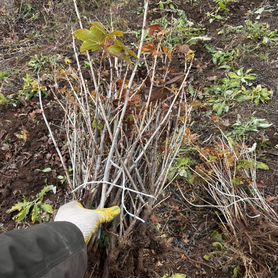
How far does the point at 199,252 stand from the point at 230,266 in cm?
21

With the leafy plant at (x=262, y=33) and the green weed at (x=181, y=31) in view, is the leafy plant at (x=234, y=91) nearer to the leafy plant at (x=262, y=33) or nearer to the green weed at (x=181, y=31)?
the leafy plant at (x=262, y=33)

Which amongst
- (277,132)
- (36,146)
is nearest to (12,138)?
(36,146)

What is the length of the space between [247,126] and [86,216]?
1654 mm

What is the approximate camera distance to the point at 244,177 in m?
2.44

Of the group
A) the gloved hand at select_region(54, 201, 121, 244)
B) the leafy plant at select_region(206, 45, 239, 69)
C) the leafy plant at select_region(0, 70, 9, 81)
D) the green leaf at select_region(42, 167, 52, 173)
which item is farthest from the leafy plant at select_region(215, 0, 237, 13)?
the gloved hand at select_region(54, 201, 121, 244)

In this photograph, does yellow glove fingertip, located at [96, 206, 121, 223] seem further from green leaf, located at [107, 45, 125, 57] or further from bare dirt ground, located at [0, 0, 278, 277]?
green leaf, located at [107, 45, 125, 57]

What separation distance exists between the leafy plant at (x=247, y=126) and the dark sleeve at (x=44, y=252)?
1.68 metres

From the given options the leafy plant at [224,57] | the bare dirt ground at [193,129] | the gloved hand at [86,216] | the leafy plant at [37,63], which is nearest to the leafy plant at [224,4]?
the bare dirt ground at [193,129]

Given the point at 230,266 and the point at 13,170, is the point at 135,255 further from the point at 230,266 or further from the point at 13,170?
the point at 13,170

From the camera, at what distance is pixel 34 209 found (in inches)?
106

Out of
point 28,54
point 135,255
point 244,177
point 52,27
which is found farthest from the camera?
point 52,27

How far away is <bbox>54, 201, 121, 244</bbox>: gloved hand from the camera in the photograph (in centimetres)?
178

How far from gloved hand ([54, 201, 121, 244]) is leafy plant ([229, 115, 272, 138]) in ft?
4.49

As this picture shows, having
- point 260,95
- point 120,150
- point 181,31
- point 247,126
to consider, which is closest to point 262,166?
point 247,126
